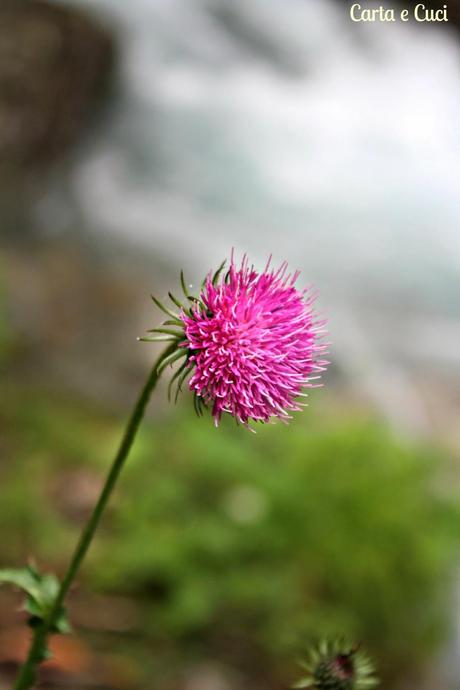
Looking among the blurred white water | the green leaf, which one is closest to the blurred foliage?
the green leaf

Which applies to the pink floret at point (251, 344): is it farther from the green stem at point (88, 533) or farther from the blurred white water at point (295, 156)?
the blurred white water at point (295, 156)

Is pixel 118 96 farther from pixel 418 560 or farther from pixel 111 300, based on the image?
pixel 418 560

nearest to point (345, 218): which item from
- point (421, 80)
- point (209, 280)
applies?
point (421, 80)

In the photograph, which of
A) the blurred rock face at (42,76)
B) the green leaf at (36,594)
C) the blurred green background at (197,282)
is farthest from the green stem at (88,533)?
the blurred rock face at (42,76)

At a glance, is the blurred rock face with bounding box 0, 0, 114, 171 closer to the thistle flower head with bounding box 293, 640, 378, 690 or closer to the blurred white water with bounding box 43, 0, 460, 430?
the blurred white water with bounding box 43, 0, 460, 430

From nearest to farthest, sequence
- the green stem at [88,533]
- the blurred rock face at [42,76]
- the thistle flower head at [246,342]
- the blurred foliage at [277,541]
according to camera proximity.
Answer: the green stem at [88,533]
the thistle flower head at [246,342]
the blurred foliage at [277,541]
the blurred rock face at [42,76]

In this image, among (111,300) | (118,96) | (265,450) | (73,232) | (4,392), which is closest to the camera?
(265,450)
